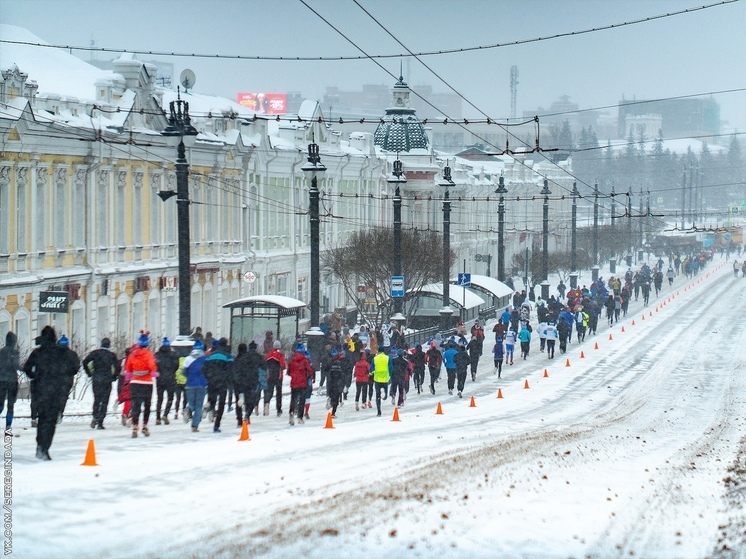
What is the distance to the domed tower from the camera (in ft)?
259

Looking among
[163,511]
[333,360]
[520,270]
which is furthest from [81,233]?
[520,270]

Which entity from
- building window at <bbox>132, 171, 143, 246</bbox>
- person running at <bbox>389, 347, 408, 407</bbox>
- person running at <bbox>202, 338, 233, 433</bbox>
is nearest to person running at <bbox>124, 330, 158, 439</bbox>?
person running at <bbox>202, 338, 233, 433</bbox>

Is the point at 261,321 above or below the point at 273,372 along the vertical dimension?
above

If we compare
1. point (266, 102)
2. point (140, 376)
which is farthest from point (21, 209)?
point (266, 102)

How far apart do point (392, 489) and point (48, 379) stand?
3.94 m

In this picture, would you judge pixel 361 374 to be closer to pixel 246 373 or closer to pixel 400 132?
pixel 246 373

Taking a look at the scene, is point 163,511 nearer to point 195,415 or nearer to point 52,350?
point 52,350

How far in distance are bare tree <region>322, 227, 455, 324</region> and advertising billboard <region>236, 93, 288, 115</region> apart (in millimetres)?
30047

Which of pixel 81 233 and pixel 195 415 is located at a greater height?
pixel 81 233

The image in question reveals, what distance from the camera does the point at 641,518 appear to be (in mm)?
13000

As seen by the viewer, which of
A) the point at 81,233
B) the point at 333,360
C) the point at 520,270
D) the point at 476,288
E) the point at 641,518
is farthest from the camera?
the point at 520,270

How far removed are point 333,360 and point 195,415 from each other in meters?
5.74

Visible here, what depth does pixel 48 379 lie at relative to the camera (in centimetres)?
1416

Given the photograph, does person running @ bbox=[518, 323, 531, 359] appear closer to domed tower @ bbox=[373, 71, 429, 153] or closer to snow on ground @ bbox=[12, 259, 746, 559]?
snow on ground @ bbox=[12, 259, 746, 559]
